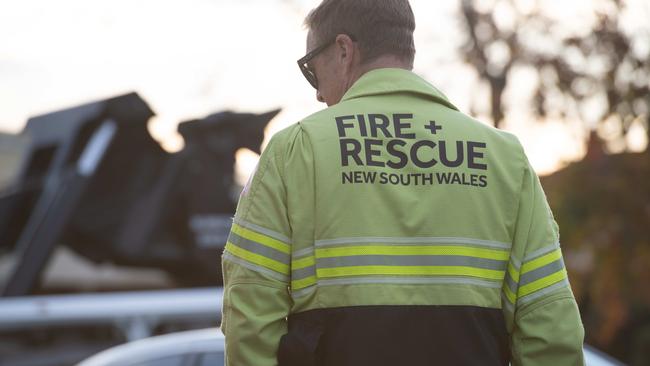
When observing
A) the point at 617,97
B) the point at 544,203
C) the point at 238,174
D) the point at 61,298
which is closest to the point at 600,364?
the point at 544,203

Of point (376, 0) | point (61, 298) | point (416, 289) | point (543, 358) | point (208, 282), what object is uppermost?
point (376, 0)

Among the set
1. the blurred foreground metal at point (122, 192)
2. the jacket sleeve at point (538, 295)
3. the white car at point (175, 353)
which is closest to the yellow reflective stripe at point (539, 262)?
the jacket sleeve at point (538, 295)

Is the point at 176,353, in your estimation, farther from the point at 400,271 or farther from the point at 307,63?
the point at 400,271

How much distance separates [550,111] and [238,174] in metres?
8.42

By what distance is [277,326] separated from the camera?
225cm

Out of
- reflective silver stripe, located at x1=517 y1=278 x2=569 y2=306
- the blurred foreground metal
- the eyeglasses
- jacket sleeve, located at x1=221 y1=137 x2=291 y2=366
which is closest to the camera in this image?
jacket sleeve, located at x1=221 y1=137 x2=291 y2=366

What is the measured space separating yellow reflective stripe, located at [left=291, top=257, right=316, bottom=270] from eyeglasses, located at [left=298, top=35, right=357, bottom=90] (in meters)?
0.53

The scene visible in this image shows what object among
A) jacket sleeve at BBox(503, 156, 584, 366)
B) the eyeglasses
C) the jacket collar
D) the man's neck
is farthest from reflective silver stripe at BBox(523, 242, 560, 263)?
the eyeglasses

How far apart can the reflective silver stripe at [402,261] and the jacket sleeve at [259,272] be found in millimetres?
113

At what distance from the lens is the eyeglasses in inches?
96.8

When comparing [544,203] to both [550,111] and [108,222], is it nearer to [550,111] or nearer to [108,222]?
[108,222]

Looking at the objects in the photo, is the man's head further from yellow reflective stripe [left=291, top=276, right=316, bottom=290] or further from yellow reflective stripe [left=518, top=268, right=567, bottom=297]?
yellow reflective stripe [left=518, top=268, right=567, bottom=297]

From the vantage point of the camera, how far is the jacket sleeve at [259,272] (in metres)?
2.22

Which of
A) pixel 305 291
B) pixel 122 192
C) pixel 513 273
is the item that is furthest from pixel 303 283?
pixel 122 192
